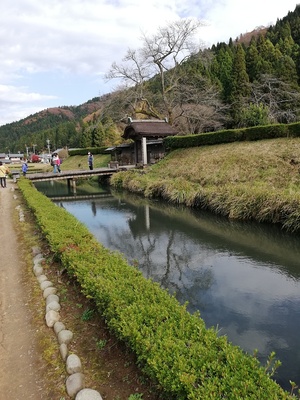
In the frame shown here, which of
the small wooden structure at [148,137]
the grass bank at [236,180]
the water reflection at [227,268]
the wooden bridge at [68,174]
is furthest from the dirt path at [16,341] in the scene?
the small wooden structure at [148,137]

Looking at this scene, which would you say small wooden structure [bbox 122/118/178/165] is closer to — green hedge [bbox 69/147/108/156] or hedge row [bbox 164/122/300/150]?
hedge row [bbox 164/122/300/150]

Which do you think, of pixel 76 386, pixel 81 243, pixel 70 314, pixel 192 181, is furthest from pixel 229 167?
pixel 76 386

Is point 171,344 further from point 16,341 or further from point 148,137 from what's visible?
point 148,137

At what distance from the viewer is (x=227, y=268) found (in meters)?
7.65

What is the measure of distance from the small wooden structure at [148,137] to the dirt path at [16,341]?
2025 centimetres

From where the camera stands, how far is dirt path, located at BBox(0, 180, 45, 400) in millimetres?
3072

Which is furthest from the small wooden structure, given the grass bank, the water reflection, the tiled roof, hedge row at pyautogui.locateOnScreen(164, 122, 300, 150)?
the water reflection

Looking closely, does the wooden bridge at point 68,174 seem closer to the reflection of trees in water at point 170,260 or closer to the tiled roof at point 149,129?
the tiled roof at point 149,129

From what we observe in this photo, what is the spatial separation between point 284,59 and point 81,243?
113 feet

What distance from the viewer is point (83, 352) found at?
3.54 metres

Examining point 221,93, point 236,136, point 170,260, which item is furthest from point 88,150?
point 170,260

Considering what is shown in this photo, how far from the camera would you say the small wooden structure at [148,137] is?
25859 millimetres

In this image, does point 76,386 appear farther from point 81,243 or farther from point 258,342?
point 81,243

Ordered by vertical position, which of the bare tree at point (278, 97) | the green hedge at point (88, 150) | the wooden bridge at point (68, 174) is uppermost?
the bare tree at point (278, 97)
